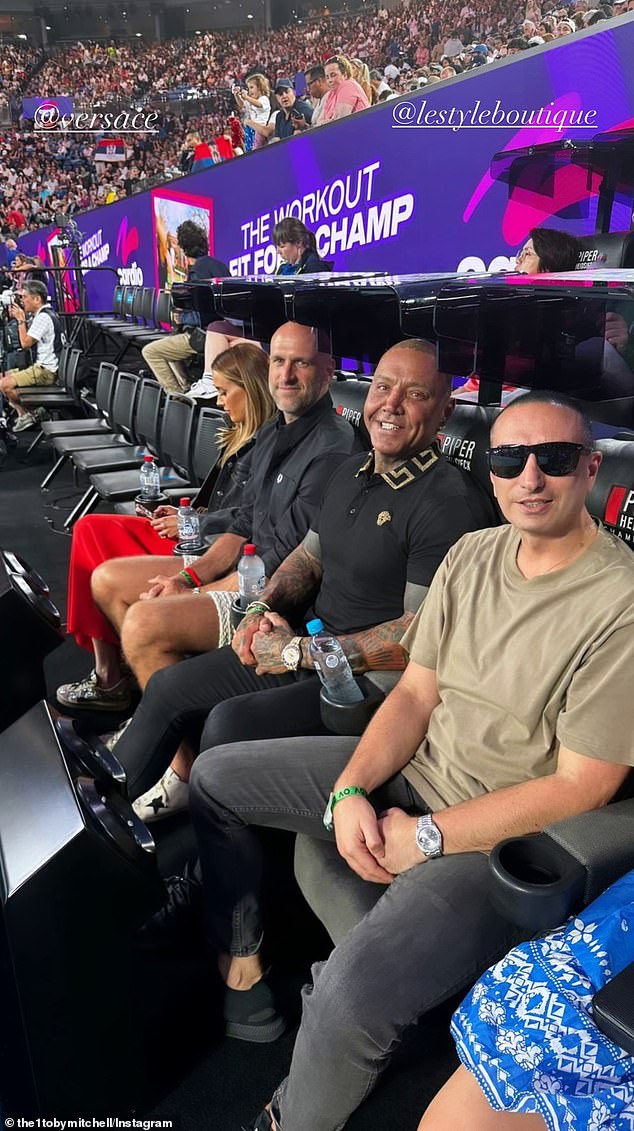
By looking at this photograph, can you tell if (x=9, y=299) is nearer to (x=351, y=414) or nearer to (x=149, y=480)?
(x=149, y=480)

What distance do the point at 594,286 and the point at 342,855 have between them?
4.02 ft

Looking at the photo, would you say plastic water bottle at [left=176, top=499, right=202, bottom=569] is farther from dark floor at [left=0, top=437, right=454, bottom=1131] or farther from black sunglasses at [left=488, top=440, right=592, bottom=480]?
black sunglasses at [left=488, top=440, right=592, bottom=480]

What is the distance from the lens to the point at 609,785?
1.25m

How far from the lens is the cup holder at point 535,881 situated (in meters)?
1.05

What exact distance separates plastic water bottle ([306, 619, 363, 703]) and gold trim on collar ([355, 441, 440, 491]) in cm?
41

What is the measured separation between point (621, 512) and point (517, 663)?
0.55 meters

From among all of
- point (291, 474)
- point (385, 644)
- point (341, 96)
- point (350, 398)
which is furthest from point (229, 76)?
point (385, 644)

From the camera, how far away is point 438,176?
5.03m

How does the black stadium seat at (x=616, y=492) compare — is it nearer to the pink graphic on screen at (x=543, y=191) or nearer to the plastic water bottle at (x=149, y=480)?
the plastic water bottle at (x=149, y=480)

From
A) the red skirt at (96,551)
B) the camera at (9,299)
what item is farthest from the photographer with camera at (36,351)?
the red skirt at (96,551)

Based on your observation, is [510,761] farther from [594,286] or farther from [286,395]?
[286,395]

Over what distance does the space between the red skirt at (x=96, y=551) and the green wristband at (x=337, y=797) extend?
1405mm

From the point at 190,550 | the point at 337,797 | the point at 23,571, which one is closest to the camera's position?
the point at 337,797

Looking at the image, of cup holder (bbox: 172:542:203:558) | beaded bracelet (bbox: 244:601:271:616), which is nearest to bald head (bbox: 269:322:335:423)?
cup holder (bbox: 172:542:203:558)
